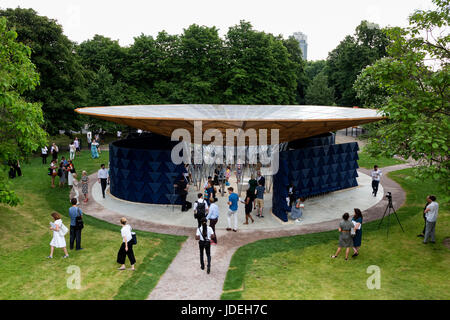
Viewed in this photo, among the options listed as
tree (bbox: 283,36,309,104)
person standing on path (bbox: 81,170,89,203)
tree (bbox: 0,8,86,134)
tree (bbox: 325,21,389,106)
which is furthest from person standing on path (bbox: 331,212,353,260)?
tree (bbox: 283,36,309,104)

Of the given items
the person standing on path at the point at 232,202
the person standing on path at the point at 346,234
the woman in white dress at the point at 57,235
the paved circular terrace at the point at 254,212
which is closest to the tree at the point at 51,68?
the paved circular terrace at the point at 254,212

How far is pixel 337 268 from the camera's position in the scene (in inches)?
424

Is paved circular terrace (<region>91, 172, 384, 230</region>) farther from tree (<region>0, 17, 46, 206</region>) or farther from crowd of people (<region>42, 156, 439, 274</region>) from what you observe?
tree (<region>0, 17, 46, 206</region>)

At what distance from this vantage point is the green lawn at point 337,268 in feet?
30.4

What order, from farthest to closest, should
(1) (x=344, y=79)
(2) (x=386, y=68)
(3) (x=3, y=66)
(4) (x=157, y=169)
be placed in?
(1) (x=344, y=79), (4) (x=157, y=169), (3) (x=3, y=66), (2) (x=386, y=68)

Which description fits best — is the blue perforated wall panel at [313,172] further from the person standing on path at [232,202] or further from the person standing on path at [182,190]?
the person standing on path at [182,190]

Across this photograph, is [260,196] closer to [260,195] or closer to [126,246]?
[260,195]

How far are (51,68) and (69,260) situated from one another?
85.8ft

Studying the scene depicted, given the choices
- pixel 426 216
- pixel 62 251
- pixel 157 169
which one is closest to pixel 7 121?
pixel 62 251

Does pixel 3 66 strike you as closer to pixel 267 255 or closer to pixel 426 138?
pixel 267 255

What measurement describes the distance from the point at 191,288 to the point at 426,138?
7866mm

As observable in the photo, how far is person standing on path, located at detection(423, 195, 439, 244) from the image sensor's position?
39.7 ft

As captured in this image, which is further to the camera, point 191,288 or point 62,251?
point 62,251

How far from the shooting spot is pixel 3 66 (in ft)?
39.0
